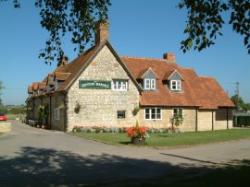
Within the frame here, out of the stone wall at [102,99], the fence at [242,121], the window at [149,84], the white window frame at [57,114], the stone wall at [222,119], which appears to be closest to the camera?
the stone wall at [102,99]

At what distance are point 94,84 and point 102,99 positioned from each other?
5.25ft

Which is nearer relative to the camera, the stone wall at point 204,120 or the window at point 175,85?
the window at point 175,85

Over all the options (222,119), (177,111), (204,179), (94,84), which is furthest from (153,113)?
(204,179)

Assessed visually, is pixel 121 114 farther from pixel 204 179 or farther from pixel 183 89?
pixel 204 179

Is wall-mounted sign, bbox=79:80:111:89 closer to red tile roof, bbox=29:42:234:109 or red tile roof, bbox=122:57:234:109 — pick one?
red tile roof, bbox=29:42:234:109

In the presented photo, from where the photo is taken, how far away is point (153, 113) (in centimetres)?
4078

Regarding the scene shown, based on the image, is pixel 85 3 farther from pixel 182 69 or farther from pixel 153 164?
pixel 182 69

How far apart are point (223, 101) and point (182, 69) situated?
19.9ft

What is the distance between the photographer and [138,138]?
2580 centimetres

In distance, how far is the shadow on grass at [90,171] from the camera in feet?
43.6

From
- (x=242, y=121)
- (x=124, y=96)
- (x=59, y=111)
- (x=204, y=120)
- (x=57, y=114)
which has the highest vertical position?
(x=124, y=96)

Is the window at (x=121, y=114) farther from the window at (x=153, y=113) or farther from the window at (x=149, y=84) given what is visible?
the window at (x=149, y=84)

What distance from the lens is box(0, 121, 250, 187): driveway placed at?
14.1 meters

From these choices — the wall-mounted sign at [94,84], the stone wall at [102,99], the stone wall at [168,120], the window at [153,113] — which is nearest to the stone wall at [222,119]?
the stone wall at [168,120]
